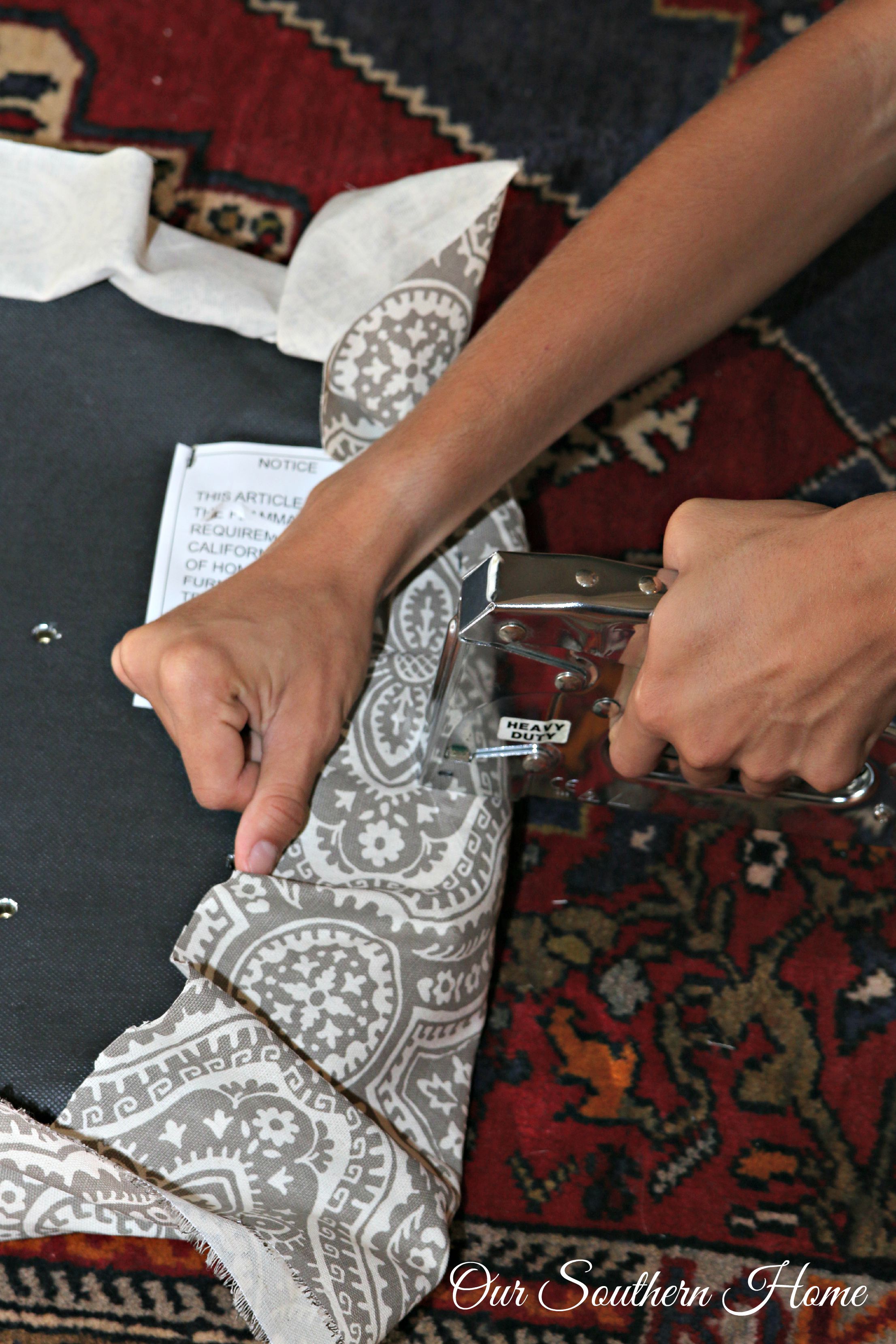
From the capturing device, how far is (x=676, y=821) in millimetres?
897

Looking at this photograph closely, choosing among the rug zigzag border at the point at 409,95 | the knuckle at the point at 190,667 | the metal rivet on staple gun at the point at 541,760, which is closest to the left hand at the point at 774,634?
the metal rivet on staple gun at the point at 541,760

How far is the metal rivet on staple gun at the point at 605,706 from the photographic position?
2.12 feet

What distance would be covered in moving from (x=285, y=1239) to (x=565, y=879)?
36 cm

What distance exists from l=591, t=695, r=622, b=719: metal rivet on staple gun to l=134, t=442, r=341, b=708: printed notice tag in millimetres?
278

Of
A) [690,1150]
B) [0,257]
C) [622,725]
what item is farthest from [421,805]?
[0,257]

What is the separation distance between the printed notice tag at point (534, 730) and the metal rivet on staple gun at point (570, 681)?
0.04 metres

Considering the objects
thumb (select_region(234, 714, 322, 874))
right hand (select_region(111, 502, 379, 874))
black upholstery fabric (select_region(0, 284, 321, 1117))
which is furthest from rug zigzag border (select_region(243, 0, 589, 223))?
thumb (select_region(234, 714, 322, 874))

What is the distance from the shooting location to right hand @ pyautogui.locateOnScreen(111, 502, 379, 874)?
639 millimetres

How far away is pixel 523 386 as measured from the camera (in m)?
0.74

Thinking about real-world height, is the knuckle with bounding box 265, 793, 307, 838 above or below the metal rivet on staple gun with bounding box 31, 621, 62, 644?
below

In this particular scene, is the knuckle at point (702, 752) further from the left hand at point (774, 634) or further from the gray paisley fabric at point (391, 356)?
the gray paisley fabric at point (391, 356)

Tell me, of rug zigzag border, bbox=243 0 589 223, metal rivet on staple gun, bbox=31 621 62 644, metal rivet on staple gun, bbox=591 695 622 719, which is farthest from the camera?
rug zigzag border, bbox=243 0 589 223

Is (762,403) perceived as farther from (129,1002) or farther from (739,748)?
(129,1002)

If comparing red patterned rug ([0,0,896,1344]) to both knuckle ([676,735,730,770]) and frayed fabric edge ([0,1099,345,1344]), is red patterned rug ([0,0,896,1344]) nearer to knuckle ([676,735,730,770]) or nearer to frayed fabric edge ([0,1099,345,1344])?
frayed fabric edge ([0,1099,345,1344])
